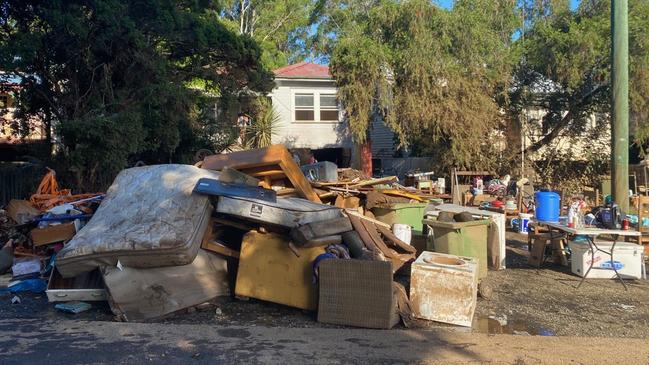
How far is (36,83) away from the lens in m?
12.9

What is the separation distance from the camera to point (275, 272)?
634 centimetres

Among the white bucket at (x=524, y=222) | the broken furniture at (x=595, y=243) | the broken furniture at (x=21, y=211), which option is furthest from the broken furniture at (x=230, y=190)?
the white bucket at (x=524, y=222)

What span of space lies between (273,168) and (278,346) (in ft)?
11.6

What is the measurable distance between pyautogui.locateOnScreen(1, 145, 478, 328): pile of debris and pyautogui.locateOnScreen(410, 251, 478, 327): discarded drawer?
0.01m

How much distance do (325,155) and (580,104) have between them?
36.1ft

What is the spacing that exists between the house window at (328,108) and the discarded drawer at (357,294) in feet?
60.1

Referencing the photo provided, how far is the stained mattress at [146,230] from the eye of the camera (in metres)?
6.02

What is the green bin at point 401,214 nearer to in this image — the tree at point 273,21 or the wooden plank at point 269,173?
the wooden plank at point 269,173

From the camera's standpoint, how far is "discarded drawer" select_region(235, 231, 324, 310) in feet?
20.4

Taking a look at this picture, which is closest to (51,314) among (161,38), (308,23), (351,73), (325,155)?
(161,38)

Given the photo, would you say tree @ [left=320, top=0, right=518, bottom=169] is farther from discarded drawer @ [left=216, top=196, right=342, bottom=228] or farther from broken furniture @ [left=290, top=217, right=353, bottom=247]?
discarded drawer @ [left=216, top=196, right=342, bottom=228]

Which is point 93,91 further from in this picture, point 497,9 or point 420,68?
point 497,9

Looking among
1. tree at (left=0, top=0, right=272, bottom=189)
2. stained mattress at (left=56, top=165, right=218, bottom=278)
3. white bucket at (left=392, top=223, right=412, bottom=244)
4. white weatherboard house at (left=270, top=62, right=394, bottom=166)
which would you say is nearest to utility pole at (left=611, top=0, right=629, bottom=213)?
white bucket at (left=392, top=223, right=412, bottom=244)

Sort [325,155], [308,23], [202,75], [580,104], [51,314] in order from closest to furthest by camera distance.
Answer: [51,314] → [202,75] → [580,104] → [325,155] → [308,23]
